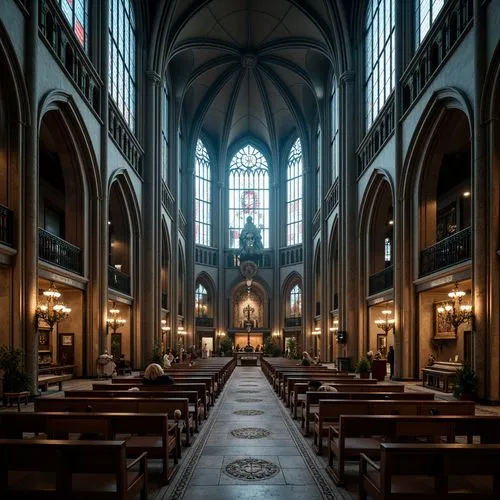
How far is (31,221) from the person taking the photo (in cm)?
1488

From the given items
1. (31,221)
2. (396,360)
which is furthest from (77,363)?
(396,360)

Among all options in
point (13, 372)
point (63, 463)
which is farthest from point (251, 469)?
point (13, 372)

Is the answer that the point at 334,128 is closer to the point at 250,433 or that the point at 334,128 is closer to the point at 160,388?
the point at 160,388

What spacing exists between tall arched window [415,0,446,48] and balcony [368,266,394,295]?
30.4ft

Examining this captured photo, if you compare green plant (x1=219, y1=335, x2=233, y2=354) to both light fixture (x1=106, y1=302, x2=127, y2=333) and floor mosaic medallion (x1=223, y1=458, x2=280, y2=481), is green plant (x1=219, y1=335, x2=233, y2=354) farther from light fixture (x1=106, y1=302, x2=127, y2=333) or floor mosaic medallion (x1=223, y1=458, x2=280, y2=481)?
floor mosaic medallion (x1=223, y1=458, x2=280, y2=481)

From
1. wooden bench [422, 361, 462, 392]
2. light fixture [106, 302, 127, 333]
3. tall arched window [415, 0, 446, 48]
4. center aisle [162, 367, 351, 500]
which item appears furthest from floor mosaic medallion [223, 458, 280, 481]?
tall arched window [415, 0, 446, 48]

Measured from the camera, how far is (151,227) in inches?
1158

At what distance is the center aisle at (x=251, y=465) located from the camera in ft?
22.2

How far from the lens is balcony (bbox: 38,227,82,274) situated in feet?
58.1

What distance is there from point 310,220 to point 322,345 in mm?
11893

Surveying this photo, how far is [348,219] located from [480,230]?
1482cm

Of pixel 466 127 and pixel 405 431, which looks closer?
pixel 405 431

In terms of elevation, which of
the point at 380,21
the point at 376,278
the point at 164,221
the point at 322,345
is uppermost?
the point at 380,21

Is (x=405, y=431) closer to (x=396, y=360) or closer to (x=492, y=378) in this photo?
(x=492, y=378)
